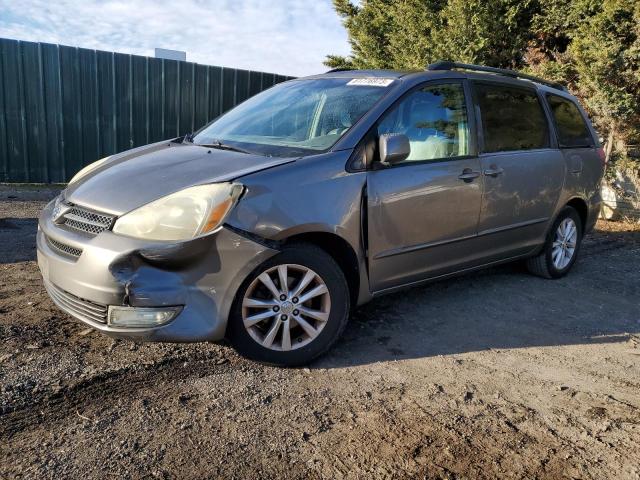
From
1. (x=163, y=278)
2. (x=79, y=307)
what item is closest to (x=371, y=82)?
(x=163, y=278)

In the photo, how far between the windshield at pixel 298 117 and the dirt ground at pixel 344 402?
1313 millimetres

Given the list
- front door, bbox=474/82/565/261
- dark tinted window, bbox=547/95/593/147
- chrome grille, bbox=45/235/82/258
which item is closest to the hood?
chrome grille, bbox=45/235/82/258

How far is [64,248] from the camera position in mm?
2959

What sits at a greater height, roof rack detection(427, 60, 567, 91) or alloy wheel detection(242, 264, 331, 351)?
roof rack detection(427, 60, 567, 91)

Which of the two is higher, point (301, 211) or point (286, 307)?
point (301, 211)

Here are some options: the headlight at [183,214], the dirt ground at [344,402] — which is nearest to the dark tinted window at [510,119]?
the dirt ground at [344,402]

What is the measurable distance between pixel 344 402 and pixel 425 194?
153cm

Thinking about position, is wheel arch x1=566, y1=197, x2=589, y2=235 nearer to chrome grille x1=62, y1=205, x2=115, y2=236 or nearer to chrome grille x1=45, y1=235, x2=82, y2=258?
chrome grille x1=62, y1=205, x2=115, y2=236

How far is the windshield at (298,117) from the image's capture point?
3.49 meters

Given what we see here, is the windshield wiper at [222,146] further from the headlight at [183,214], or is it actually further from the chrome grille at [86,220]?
the chrome grille at [86,220]

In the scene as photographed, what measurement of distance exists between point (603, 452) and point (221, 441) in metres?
1.74

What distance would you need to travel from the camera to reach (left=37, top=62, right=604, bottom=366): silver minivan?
2764 millimetres

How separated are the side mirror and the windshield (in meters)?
0.27

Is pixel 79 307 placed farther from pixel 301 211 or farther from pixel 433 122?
pixel 433 122
